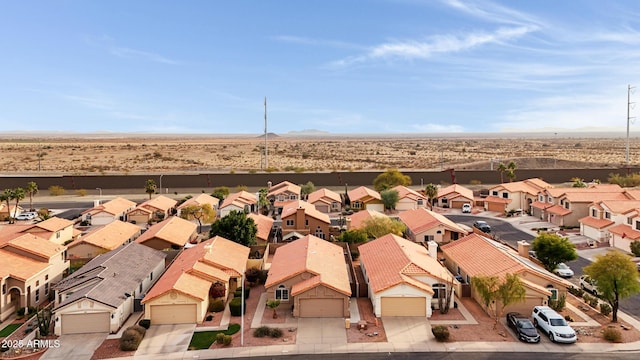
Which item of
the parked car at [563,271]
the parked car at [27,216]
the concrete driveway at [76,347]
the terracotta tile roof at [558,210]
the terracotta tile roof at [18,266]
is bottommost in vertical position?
the concrete driveway at [76,347]

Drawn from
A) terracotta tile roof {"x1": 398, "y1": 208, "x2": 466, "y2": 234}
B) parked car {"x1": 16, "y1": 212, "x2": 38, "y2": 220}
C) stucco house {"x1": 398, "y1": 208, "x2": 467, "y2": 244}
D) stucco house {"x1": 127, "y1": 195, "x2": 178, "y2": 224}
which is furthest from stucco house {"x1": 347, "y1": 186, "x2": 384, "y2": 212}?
parked car {"x1": 16, "y1": 212, "x2": 38, "y2": 220}

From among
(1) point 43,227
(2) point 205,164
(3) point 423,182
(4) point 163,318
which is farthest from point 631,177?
(2) point 205,164

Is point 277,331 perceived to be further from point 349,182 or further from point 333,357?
point 349,182

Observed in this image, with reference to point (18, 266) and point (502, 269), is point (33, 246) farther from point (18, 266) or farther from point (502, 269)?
point (502, 269)

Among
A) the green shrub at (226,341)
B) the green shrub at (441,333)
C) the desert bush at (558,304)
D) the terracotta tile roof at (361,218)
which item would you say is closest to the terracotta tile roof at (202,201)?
the terracotta tile roof at (361,218)

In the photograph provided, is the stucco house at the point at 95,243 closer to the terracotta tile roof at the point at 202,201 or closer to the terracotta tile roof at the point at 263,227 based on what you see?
the terracotta tile roof at the point at 263,227

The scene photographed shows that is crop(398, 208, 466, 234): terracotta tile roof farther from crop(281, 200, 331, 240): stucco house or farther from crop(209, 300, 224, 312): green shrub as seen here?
crop(209, 300, 224, 312): green shrub
